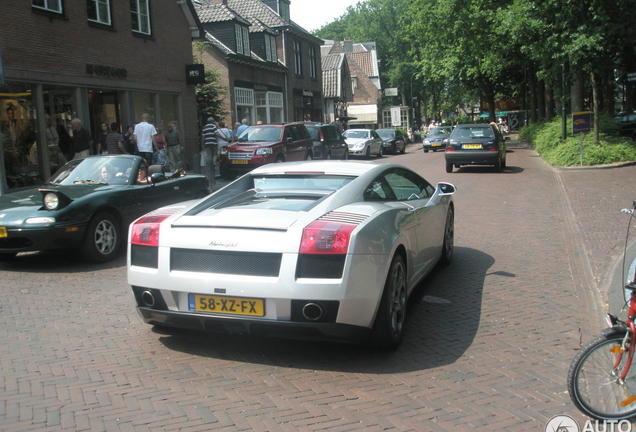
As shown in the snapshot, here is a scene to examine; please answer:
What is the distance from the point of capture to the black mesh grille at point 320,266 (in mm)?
3924

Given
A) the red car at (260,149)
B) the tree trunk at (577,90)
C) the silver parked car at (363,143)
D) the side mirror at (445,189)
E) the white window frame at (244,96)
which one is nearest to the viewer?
the side mirror at (445,189)

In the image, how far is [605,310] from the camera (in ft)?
17.8

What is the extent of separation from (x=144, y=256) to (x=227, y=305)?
80 cm

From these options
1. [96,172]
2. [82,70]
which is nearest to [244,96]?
[82,70]

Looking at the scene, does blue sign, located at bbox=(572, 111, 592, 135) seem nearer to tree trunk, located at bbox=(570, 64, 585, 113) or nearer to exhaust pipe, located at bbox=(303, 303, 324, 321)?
tree trunk, located at bbox=(570, 64, 585, 113)

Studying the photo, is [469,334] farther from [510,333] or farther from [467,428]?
[467,428]

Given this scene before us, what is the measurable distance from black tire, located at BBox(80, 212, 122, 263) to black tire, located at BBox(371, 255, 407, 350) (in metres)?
4.43

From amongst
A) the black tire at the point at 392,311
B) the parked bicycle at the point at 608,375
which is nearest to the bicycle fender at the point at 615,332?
the parked bicycle at the point at 608,375

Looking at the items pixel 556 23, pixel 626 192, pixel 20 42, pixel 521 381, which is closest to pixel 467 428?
pixel 521 381

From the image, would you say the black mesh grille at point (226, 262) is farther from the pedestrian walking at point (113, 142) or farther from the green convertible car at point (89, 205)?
the pedestrian walking at point (113, 142)

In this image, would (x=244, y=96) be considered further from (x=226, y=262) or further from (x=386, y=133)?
(x=226, y=262)

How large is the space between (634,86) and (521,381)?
5185 centimetres

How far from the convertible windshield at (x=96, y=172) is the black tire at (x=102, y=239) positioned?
2.88 ft

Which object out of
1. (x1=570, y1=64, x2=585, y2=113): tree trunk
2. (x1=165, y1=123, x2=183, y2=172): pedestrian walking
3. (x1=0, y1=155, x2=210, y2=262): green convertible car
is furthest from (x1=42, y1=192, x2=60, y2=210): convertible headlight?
(x1=570, y1=64, x2=585, y2=113): tree trunk
